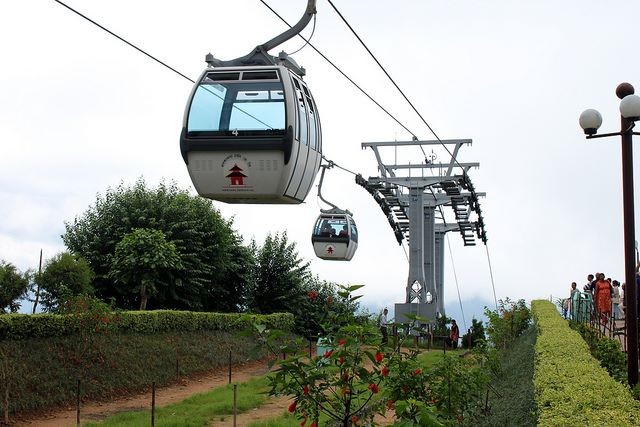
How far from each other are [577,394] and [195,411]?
44.5 feet

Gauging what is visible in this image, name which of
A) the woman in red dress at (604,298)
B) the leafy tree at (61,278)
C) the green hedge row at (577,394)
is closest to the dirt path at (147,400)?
the leafy tree at (61,278)

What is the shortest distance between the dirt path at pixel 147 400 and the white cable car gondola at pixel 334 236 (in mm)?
4234

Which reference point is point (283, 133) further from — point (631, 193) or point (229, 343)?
point (229, 343)

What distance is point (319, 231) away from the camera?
2344 centimetres

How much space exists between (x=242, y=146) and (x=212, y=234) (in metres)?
31.5

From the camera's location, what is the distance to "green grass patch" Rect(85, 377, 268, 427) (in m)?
18.5

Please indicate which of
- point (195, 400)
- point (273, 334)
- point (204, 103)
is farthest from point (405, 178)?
point (273, 334)

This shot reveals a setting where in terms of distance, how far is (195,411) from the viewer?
20219 mm

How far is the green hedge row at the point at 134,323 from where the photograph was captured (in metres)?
21.7

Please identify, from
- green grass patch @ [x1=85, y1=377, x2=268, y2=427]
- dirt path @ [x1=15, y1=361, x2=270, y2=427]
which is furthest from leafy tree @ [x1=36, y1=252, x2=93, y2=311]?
green grass patch @ [x1=85, y1=377, x2=268, y2=427]

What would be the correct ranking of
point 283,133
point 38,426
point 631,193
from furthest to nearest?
point 38,426 → point 631,193 → point 283,133

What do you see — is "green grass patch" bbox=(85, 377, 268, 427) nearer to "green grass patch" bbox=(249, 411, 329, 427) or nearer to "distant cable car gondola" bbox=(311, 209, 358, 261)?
"green grass patch" bbox=(249, 411, 329, 427)

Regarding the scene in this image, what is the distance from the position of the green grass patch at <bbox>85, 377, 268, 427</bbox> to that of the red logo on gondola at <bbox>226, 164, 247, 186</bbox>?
8.38 meters

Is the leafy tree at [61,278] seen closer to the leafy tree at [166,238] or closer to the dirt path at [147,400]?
the leafy tree at [166,238]
